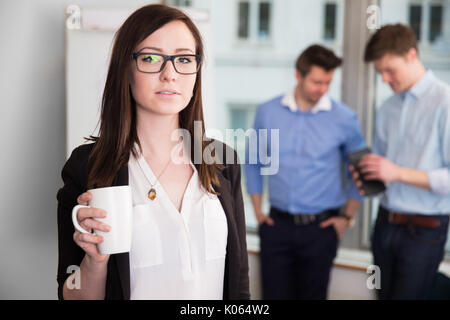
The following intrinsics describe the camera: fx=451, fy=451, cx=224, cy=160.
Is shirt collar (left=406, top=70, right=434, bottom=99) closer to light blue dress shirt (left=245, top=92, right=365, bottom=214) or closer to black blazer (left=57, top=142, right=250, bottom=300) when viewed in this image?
light blue dress shirt (left=245, top=92, right=365, bottom=214)

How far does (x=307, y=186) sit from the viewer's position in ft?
5.67

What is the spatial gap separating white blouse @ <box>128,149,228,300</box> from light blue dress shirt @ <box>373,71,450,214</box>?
3.54 feet

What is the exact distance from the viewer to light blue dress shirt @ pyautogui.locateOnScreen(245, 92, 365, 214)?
5.54ft

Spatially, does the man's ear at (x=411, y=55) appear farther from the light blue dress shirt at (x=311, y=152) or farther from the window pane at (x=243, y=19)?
the window pane at (x=243, y=19)

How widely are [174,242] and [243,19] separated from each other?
1775 millimetres

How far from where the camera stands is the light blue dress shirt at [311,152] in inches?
66.4

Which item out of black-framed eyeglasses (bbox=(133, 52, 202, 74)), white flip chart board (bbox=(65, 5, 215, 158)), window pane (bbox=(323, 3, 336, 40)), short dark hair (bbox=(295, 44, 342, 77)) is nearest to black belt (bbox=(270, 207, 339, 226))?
short dark hair (bbox=(295, 44, 342, 77))

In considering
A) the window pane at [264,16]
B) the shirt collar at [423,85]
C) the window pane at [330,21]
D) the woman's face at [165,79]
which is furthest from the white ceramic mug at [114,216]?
the window pane at [264,16]

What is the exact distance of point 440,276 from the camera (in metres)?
1.46

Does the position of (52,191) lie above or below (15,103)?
below

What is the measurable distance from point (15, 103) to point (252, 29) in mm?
1678
